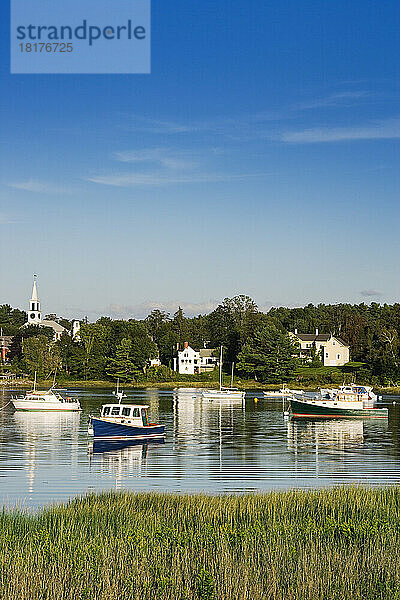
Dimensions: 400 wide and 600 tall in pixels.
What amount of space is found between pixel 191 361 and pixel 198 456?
116753 millimetres

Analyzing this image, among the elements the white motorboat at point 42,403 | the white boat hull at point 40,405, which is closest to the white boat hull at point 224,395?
the white motorboat at point 42,403

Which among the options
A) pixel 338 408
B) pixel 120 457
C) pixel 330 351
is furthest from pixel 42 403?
pixel 330 351

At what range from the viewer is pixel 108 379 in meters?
147

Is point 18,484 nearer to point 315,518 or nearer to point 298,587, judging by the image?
point 315,518

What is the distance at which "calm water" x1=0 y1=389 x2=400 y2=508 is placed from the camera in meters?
34.3

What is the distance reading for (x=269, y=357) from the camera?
144625 mm

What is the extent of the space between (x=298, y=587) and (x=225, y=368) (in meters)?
143

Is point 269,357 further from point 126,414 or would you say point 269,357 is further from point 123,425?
point 123,425

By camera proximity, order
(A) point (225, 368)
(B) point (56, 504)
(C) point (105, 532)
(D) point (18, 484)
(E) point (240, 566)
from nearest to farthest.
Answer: (E) point (240, 566) < (C) point (105, 532) < (B) point (56, 504) < (D) point (18, 484) < (A) point (225, 368)

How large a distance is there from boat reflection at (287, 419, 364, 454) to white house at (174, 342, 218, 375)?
82731 millimetres

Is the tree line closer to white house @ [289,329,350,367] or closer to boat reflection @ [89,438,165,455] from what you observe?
white house @ [289,329,350,367]

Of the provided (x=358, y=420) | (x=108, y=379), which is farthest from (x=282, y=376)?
(x=358, y=420)

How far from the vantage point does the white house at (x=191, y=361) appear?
16250cm

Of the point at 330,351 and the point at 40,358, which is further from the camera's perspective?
the point at 330,351
